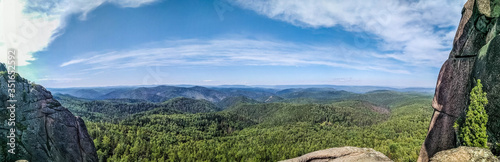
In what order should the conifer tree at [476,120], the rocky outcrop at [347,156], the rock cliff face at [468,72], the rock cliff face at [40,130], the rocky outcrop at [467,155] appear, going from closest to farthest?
the rocky outcrop at [467,155] < the rock cliff face at [468,72] < the conifer tree at [476,120] < the rocky outcrop at [347,156] < the rock cliff face at [40,130]

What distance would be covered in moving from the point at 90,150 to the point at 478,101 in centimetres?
4162

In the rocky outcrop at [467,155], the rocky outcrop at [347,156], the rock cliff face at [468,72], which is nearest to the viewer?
the rocky outcrop at [467,155]

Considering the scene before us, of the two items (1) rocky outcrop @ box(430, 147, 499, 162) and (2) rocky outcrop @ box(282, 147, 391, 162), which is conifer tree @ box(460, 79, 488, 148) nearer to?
(1) rocky outcrop @ box(430, 147, 499, 162)

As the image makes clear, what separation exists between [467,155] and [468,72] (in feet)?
28.1

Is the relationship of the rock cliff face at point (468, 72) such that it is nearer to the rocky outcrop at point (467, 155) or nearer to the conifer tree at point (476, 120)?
the conifer tree at point (476, 120)

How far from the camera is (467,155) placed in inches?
490

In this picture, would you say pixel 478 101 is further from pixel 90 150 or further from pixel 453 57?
pixel 90 150

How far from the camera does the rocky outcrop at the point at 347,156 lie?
68.2ft

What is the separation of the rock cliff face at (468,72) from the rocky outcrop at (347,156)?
397cm

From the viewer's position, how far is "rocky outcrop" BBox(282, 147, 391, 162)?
68.2ft

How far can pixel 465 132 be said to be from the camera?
1609cm

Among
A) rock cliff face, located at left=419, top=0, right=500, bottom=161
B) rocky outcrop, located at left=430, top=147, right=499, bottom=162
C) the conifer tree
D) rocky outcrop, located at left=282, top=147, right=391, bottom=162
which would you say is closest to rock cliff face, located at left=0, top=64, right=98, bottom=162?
rocky outcrop, located at left=282, top=147, right=391, bottom=162

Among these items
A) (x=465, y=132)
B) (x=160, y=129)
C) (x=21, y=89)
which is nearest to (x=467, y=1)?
(x=465, y=132)

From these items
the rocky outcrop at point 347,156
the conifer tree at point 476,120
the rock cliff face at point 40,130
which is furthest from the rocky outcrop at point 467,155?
the rock cliff face at point 40,130
